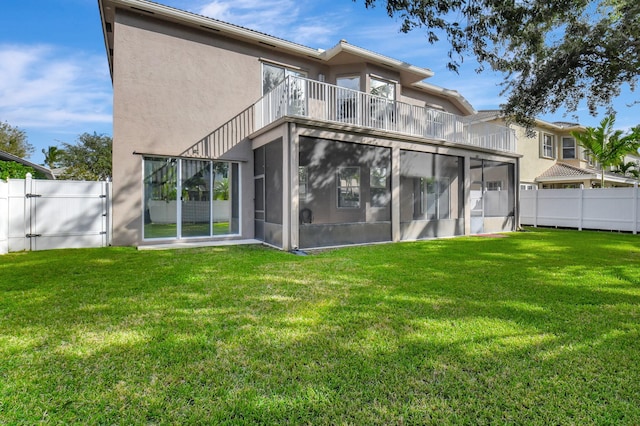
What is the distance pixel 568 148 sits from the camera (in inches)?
869

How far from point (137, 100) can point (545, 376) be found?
1057cm

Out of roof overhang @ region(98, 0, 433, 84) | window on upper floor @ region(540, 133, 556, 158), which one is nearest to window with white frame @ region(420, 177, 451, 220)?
roof overhang @ region(98, 0, 433, 84)

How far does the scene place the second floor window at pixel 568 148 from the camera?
22.0 metres

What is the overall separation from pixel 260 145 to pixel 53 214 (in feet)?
19.3

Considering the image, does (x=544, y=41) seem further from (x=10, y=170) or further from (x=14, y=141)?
(x=14, y=141)

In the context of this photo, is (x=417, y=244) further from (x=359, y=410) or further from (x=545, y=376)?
Answer: (x=359, y=410)

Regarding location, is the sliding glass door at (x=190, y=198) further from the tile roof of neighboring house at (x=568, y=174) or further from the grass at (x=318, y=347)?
the tile roof of neighboring house at (x=568, y=174)

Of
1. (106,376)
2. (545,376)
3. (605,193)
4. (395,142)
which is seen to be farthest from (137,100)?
(605,193)

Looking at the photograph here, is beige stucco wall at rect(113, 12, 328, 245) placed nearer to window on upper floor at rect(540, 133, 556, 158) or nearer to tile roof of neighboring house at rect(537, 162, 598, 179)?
tile roof of neighboring house at rect(537, 162, 598, 179)

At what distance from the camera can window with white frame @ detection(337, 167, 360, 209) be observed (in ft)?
35.4

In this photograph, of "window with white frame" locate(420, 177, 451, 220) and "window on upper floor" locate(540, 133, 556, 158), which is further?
"window on upper floor" locate(540, 133, 556, 158)

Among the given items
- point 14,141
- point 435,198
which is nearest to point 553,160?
point 435,198

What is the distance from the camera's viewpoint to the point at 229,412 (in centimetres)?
220

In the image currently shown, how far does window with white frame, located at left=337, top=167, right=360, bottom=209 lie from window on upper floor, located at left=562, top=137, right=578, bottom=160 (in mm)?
18528
